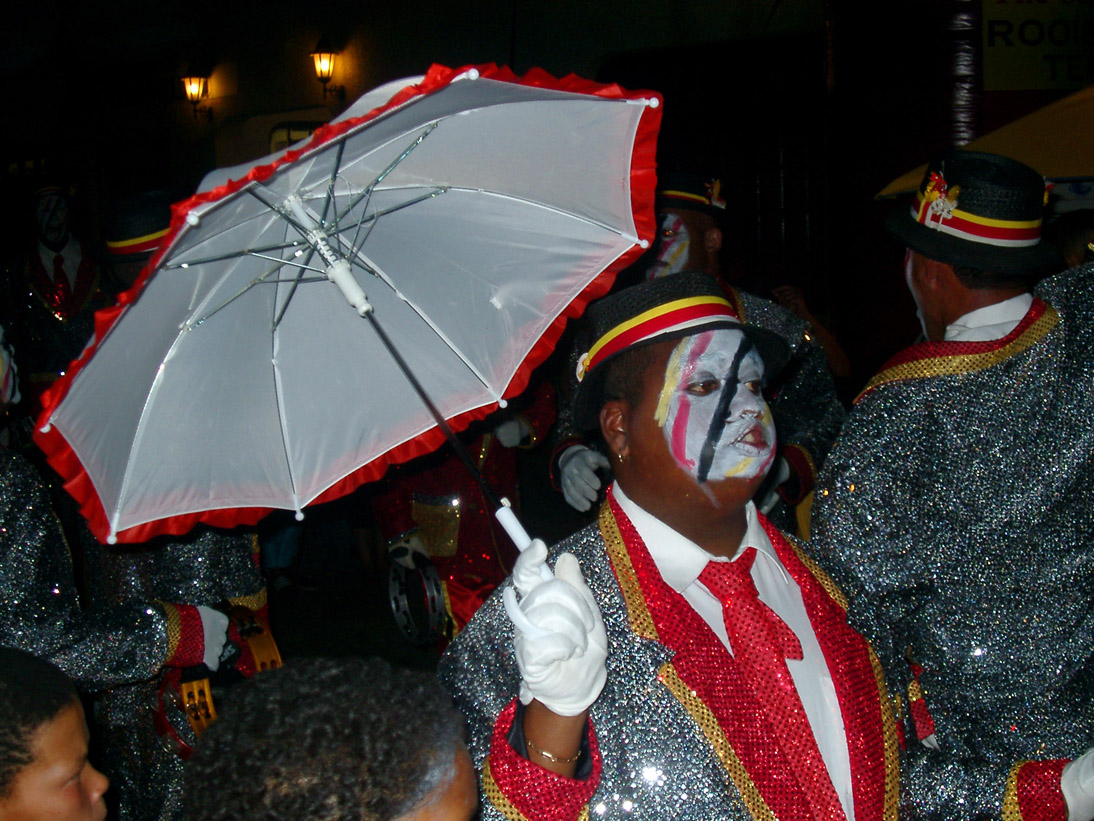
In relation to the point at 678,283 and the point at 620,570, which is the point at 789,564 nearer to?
the point at 620,570

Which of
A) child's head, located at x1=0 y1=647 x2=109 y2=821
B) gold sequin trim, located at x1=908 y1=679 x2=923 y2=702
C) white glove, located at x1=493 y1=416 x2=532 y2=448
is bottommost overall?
white glove, located at x1=493 y1=416 x2=532 y2=448

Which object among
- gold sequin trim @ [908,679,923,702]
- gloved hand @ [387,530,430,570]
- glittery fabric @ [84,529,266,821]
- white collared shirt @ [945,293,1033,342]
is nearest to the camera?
gold sequin trim @ [908,679,923,702]

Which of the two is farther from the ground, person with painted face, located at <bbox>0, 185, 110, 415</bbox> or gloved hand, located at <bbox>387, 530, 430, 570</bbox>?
person with painted face, located at <bbox>0, 185, 110, 415</bbox>

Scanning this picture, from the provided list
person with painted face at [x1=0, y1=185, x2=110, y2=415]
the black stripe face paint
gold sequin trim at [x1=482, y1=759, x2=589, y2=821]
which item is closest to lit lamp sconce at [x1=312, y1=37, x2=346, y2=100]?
person with painted face at [x1=0, y1=185, x2=110, y2=415]

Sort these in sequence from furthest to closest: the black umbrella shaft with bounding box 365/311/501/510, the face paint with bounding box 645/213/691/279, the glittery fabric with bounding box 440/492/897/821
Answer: the face paint with bounding box 645/213/691/279, the black umbrella shaft with bounding box 365/311/501/510, the glittery fabric with bounding box 440/492/897/821

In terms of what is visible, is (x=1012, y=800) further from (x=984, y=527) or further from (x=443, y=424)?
(x=443, y=424)

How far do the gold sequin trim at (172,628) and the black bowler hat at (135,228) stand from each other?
111 centimetres

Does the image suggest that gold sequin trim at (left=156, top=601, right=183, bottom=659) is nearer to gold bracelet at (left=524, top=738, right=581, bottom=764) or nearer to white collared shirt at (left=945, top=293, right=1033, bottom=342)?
gold bracelet at (left=524, top=738, right=581, bottom=764)

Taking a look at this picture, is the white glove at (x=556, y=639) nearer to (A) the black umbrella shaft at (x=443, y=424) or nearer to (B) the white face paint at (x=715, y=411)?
(A) the black umbrella shaft at (x=443, y=424)

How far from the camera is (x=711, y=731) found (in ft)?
6.06

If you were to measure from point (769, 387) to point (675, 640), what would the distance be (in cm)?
220

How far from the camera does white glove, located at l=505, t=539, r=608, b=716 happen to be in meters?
1.55

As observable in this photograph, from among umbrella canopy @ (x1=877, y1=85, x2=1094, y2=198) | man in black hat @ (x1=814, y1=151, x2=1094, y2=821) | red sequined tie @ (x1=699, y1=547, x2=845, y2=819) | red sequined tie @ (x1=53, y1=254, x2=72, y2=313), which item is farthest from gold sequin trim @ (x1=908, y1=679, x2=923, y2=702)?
red sequined tie @ (x1=53, y1=254, x2=72, y2=313)

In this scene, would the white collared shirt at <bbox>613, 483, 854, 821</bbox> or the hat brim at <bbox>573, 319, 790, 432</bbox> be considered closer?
the white collared shirt at <bbox>613, 483, 854, 821</bbox>
